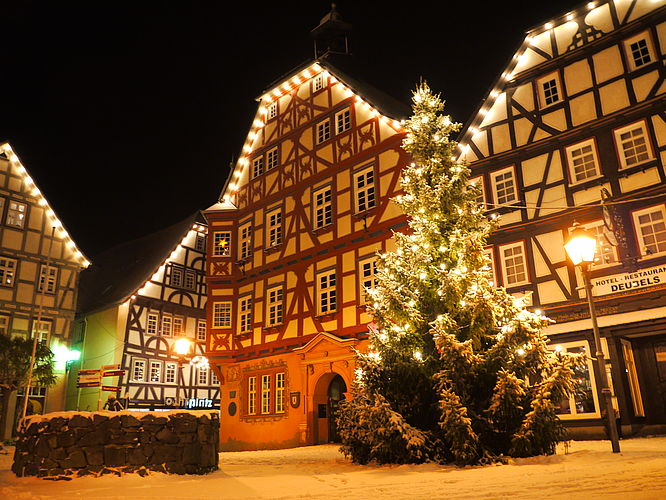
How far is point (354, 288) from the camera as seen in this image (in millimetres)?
21422

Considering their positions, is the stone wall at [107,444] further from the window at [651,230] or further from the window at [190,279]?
the window at [190,279]

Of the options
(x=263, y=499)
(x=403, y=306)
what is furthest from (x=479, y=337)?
(x=263, y=499)

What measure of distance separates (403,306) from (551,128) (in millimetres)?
10038

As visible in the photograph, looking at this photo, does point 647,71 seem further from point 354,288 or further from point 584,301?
point 354,288

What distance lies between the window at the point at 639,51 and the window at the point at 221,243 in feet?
59.1

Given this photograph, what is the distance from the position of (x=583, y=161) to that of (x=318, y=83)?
1238 centimetres

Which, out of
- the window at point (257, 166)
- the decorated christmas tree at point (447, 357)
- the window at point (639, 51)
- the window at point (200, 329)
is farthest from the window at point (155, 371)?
the window at point (639, 51)

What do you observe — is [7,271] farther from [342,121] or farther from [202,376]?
[342,121]

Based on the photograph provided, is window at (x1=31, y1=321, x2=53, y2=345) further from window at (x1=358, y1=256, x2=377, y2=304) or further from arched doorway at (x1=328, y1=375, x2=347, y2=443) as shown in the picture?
window at (x1=358, y1=256, x2=377, y2=304)

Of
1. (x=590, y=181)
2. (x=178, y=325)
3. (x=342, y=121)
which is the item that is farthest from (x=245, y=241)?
(x=590, y=181)

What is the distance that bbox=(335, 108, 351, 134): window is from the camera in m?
23.9

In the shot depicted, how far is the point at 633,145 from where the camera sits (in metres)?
16.9

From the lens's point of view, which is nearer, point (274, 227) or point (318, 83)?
point (318, 83)

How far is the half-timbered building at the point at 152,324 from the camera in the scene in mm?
31969
